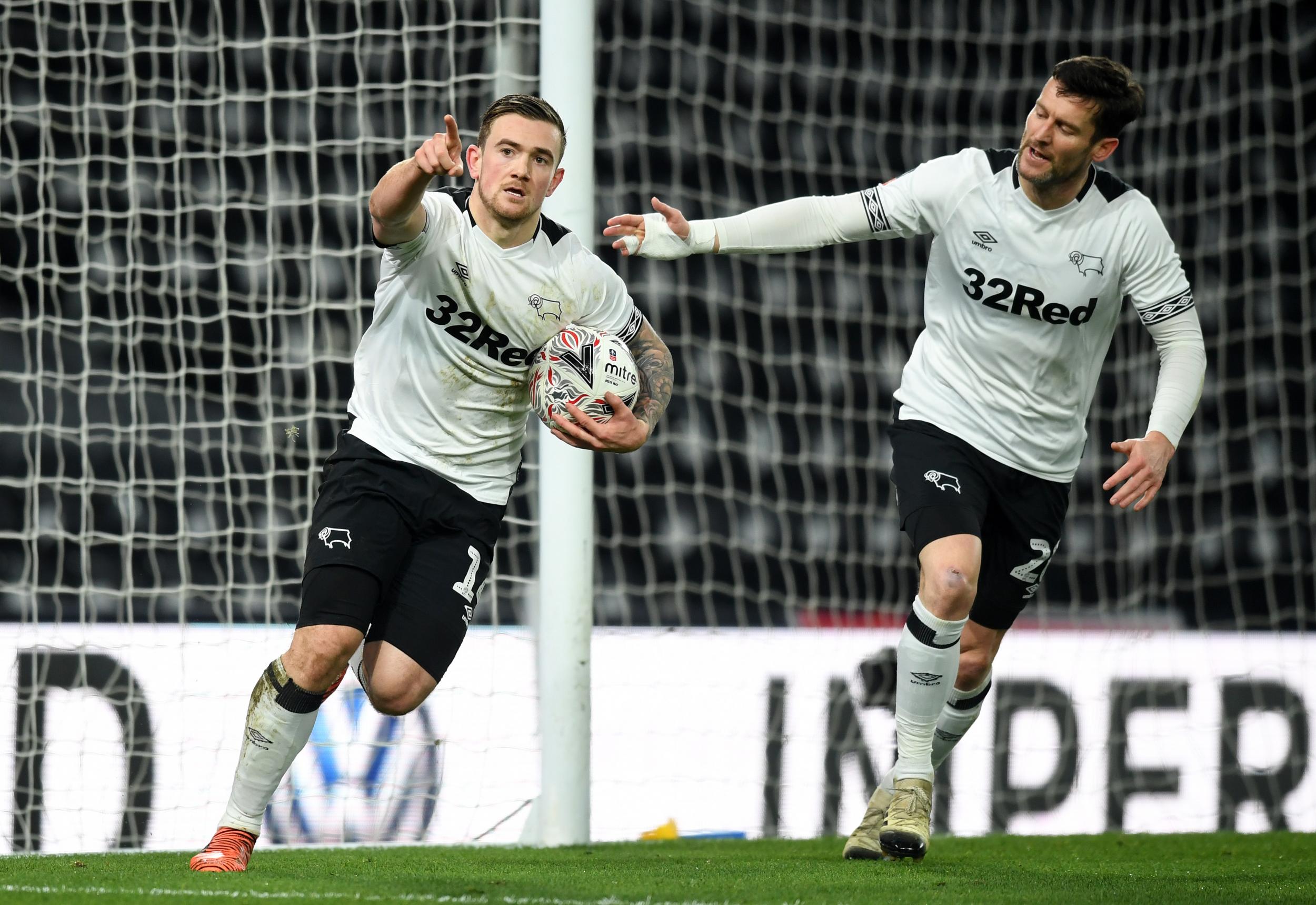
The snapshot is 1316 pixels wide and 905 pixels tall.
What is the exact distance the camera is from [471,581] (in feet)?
14.3

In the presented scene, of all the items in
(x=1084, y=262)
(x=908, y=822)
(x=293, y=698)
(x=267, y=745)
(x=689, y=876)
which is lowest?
(x=689, y=876)

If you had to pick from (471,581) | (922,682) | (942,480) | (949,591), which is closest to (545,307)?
(471,581)

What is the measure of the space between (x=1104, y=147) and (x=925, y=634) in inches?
58.5

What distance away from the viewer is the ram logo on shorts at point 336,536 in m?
4.09

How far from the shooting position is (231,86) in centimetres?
1162

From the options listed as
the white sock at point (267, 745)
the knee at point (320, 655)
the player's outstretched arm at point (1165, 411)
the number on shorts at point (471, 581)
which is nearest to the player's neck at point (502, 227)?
the number on shorts at point (471, 581)

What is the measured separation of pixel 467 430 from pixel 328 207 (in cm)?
651

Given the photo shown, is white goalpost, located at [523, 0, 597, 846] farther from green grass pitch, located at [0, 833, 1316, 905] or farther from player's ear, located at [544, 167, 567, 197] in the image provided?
player's ear, located at [544, 167, 567, 197]

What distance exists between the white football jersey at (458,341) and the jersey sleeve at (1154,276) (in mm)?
1562

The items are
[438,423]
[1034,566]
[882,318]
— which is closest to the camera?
[438,423]

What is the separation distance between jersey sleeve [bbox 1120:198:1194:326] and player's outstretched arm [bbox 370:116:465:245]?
1995 mm

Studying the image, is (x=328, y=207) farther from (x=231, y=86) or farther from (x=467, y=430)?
(x=467, y=430)

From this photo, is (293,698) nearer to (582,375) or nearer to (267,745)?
(267,745)

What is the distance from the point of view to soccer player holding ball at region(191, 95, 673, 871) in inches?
160
